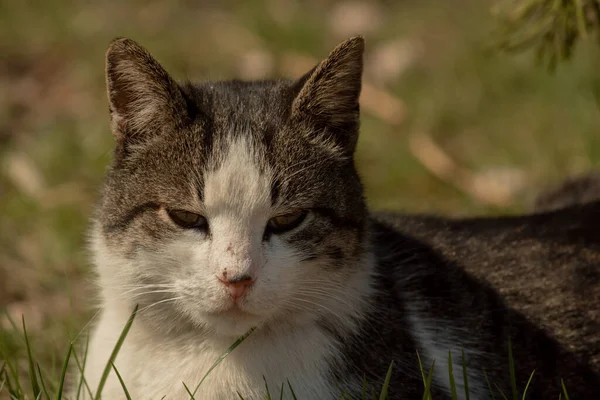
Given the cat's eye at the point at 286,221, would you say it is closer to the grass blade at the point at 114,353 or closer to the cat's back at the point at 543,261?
the grass blade at the point at 114,353

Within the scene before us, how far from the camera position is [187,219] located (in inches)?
100

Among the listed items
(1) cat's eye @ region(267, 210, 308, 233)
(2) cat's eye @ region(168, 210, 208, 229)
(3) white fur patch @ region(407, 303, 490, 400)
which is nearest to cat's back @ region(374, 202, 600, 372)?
(3) white fur patch @ region(407, 303, 490, 400)

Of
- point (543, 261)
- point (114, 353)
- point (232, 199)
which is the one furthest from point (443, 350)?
point (114, 353)

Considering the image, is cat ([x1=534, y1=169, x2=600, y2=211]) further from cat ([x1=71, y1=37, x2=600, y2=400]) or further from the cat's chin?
the cat's chin

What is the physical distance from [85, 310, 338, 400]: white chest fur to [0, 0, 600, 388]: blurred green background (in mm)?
848

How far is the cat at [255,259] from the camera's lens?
2504mm

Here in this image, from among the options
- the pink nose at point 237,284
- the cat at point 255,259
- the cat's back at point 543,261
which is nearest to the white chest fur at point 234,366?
the cat at point 255,259

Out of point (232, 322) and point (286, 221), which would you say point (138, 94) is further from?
point (232, 322)

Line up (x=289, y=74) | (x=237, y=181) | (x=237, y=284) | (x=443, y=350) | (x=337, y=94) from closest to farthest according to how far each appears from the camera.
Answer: (x=237, y=284), (x=237, y=181), (x=337, y=94), (x=443, y=350), (x=289, y=74)

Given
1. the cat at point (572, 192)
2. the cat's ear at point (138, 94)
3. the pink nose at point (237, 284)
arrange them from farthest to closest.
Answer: the cat at point (572, 192) < the cat's ear at point (138, 94) < the pink nose at point (237, 284)

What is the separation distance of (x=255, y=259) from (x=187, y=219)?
10.7 inches

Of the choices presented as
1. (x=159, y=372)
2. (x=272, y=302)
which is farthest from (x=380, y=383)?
(x=159, y=372)

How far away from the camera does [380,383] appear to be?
2.75 m

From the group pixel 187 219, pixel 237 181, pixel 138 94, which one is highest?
pixel 138 94
